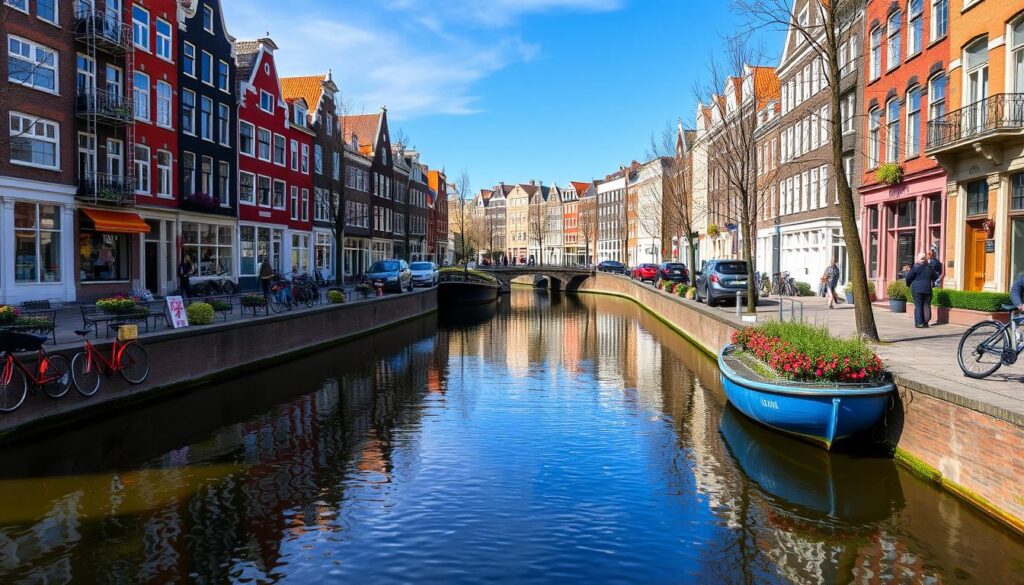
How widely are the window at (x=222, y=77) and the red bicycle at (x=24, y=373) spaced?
27.3 m

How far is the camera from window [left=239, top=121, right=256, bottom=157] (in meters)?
39.9

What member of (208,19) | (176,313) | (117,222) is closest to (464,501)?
(176,313)

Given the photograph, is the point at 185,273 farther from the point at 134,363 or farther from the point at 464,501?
the point at 464,501

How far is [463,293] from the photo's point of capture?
54938 mm

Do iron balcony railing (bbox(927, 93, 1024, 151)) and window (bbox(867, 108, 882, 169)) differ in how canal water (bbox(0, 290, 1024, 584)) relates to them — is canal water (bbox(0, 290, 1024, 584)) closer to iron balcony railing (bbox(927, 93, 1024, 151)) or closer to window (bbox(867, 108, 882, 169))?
iron balcony railing (bbox(927, 93, 1024, 151))

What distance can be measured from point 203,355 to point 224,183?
894 inches

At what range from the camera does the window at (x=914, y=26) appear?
77.8ft

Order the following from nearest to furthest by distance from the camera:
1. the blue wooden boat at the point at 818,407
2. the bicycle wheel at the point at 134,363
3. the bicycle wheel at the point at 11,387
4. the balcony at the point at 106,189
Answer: the blue wooden boat at the point at 818,407, the bicycle wheel at the point at 11,387, the bicycle wheel at the point at 134,363, the balcony at the point at 106,189

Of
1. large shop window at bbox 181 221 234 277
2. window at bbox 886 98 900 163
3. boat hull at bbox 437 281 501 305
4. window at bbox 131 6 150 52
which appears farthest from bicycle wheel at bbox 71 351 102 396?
boat hull at bbox 437 281 501 305

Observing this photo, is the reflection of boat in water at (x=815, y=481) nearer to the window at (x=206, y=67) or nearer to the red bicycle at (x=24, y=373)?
the red bicycle at (x=24, y=373)

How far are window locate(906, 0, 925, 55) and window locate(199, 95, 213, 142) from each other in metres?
29.3

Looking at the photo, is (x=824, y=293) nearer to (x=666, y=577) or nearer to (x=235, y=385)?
(x=235, y=385)

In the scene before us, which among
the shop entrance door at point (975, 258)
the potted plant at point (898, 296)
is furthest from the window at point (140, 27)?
Result: the shop entrance door at point (975, 258)

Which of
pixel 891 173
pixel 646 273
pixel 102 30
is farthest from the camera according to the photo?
pixel 646 273
